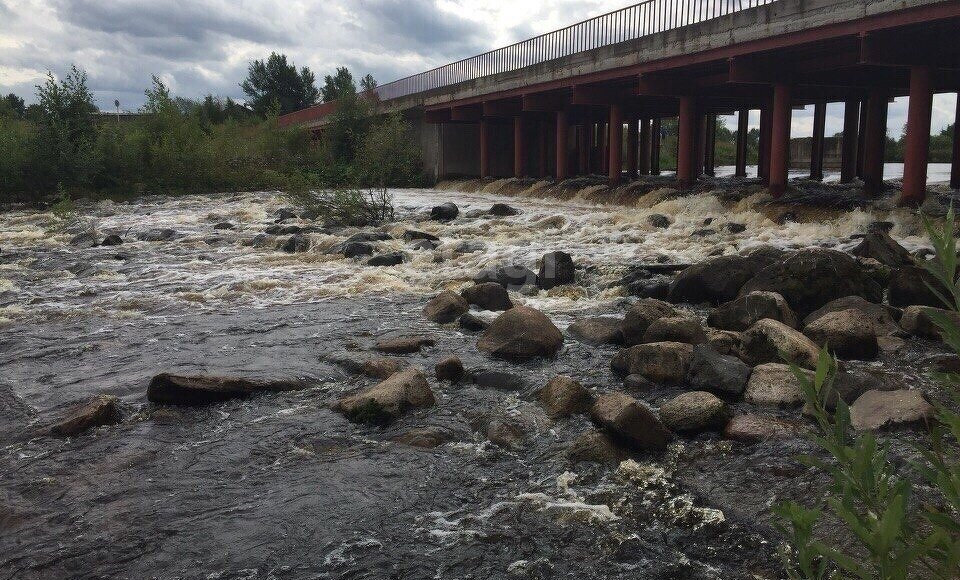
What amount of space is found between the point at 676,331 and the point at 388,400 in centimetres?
337

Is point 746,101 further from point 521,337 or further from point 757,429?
point 757,429

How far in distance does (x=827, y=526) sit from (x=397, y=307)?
24.6ft

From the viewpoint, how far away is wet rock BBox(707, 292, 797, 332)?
823cm

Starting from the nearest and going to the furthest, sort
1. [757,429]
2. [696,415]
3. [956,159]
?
[757,429], [696,415], [956,159]

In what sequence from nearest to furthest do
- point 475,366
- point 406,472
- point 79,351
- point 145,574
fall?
point 145,574 < point 406,472 < point 475,366 < point 79,351

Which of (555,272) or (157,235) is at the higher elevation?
(157,235)

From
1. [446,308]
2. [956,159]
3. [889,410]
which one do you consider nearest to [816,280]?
[889,410]

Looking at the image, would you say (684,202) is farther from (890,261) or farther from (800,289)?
(800,289)

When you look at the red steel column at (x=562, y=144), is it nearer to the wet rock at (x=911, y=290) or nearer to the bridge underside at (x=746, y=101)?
the bridge underside at (x=746, y=101)

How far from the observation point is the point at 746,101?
30781mm

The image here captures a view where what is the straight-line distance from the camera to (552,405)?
616cm

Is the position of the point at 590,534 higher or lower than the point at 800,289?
lower

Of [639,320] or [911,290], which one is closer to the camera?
[639,320]

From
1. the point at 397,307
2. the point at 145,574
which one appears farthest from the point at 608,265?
the point at 145,574
